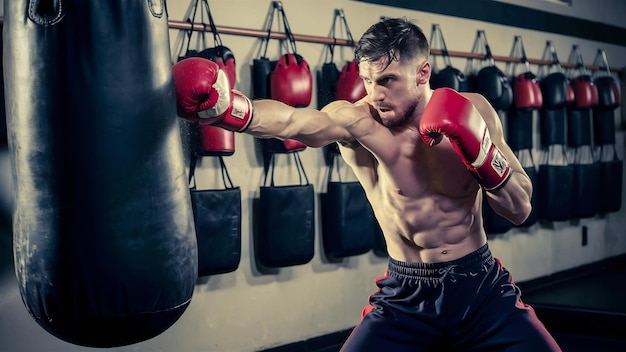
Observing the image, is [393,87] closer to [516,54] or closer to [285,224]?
[285,224]

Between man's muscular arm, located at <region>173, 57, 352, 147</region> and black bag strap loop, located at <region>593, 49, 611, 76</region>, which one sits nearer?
man's muscular arm, located at <region>173, 57, 352, 147</region>

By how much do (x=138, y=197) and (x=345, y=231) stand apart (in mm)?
2452

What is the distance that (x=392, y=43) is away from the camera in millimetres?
2172

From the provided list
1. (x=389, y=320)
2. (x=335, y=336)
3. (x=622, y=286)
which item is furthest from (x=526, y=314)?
(x=622, y=286)

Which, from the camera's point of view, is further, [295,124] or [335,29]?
[335,29]

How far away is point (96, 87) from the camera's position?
146cm

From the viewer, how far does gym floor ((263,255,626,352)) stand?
4129 millimetres

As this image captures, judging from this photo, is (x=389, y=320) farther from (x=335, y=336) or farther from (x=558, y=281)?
(x=558, y=281)

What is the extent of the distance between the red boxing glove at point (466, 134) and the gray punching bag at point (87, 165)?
858 mm

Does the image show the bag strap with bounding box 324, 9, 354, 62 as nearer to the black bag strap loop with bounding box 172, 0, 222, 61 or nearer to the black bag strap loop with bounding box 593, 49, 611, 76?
the black bag strap loop with bounding box 172, 0, 222, 61

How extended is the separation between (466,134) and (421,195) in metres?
0.42

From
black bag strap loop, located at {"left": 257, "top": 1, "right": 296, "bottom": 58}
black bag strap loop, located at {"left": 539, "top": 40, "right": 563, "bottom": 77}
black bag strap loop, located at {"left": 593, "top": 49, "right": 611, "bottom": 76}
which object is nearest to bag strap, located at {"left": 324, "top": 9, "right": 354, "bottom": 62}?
black bag strap loop, located at {"left": 257, "top": 1, "right": 296, "bottom": 58}

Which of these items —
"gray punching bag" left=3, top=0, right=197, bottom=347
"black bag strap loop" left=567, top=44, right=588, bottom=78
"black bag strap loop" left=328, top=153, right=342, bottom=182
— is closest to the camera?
"gray punching bag" left=3, top=0, right=197, bottom=347

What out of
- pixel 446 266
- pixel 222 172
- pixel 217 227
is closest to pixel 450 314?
pixel 446 266
